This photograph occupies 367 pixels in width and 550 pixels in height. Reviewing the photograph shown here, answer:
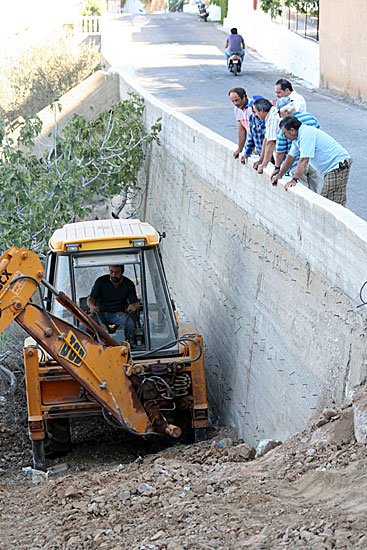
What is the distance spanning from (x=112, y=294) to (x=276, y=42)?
27.7m

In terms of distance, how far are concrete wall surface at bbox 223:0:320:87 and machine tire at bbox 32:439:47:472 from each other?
70.2 feet

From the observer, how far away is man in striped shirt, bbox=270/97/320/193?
949 centimetres

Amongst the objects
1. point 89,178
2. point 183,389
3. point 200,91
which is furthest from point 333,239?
point 200,91

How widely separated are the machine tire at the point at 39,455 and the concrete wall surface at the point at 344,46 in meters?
17.0

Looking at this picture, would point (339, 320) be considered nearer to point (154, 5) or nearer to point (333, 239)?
point (333, 239)

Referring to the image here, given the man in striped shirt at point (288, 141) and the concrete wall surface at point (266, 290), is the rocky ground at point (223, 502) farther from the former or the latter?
the man in striped shirt at point (288, 141)

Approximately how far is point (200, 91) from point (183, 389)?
67.5 feet

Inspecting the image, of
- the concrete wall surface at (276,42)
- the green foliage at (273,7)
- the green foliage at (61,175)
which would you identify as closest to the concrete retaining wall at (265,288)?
the green foliage at (61,175)

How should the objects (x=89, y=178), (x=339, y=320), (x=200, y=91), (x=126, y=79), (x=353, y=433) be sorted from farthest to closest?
(x=200, y=91)
(x=126, y=79)
(x=89, y=178)
(x=339, y=320)
(x=353, y=433)

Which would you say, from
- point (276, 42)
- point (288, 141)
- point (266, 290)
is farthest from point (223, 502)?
point (276, 42)

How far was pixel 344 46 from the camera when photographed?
24.9m

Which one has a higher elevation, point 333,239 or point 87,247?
point 333,239

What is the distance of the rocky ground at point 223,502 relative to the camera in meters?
5.08

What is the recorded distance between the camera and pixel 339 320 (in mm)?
7102
